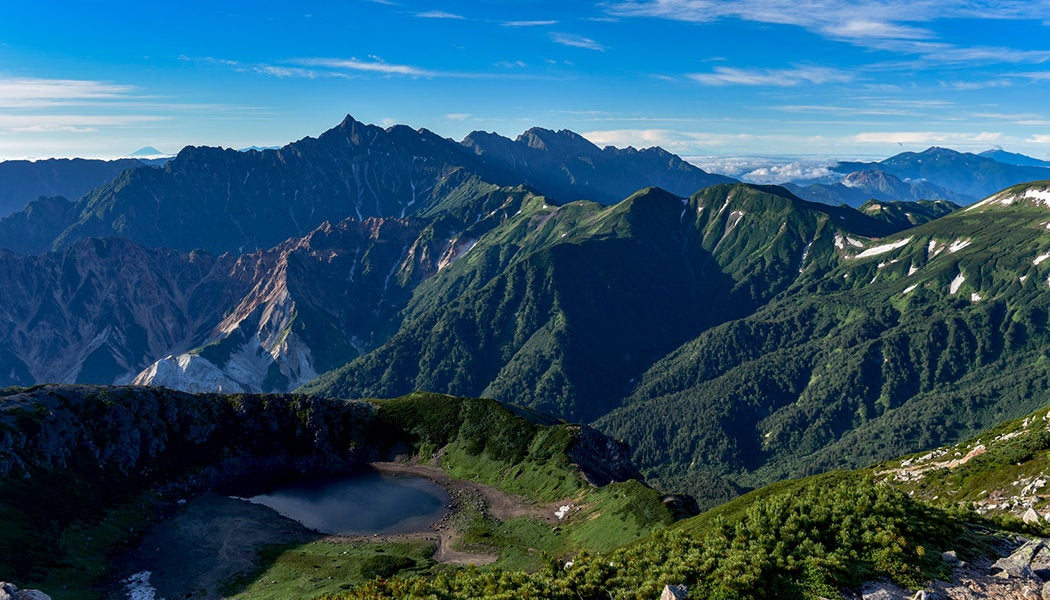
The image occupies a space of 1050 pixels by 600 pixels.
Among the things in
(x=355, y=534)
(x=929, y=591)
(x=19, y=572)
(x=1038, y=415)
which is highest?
(x=929, y=591)

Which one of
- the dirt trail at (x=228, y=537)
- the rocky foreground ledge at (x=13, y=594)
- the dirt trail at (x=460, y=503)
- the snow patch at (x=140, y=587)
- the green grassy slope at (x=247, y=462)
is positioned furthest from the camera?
the dirt trail at (x=460, y=503)

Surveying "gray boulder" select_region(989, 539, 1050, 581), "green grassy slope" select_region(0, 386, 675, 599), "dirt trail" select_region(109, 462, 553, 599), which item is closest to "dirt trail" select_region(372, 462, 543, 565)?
"dirt trail" select_region(109, 462, 553, 599)

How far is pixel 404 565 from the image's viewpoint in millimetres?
105312

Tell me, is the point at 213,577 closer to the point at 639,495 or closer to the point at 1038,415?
the point at 639,495

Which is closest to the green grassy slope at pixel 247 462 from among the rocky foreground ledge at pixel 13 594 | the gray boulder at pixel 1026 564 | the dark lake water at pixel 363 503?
the dark lake water at pixel 363 503

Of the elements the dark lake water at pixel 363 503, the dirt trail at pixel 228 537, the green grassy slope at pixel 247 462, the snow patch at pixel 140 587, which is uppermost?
the green grassy slope at pixel 247 462

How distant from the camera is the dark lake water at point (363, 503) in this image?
137 metres

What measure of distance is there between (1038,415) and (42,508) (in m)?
197

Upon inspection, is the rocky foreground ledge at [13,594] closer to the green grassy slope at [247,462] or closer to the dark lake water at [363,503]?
the green grassy slope at [247,462]

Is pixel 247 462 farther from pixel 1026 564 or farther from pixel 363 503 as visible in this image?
pixel 1026 564

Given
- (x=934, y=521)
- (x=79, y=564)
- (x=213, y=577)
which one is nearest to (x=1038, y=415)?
(x=934, y=521)

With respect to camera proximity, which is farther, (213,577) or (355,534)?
(355,534)

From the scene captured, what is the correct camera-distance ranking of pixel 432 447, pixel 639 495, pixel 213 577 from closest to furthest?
pixel 213 577 → pixel 639 495 → pixel 432 447

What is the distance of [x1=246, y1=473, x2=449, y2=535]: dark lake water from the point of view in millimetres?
137125
